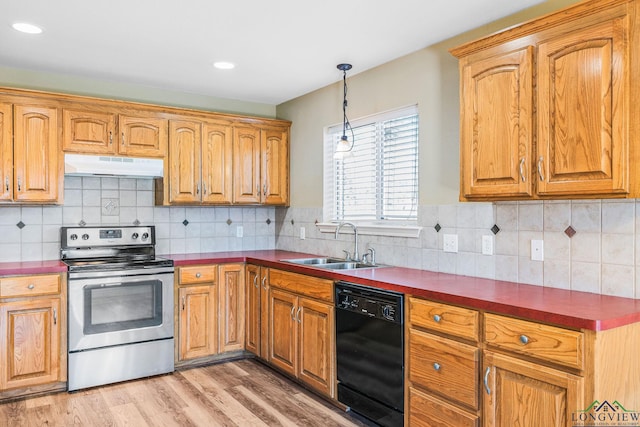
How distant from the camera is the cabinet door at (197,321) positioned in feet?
12.6

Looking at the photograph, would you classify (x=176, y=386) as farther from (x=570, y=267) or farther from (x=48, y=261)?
(x=570, y=267)

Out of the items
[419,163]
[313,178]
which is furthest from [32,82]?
[419,163]

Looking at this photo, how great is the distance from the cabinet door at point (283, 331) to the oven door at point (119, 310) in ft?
2.67

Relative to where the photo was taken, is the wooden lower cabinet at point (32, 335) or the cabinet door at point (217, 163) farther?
→ the cabinet door at point (217, 163)

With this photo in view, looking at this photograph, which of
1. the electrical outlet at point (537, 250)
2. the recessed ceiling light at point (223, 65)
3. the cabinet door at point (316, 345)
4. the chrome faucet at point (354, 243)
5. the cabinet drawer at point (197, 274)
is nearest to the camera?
the electrical outlet at point (537, 250)

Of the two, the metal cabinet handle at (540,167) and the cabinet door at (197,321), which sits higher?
the metal cabinet handle at (540,167)

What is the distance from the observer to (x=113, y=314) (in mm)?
3559

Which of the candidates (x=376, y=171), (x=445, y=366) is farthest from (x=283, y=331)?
(x=445, y=366)

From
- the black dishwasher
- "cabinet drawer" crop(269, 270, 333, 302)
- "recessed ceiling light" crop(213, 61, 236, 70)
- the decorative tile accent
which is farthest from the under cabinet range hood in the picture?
the decorative tile accent

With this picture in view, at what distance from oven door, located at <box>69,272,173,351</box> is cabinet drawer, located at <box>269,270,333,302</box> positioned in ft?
2.82

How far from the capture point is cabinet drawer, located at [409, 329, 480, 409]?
7.11 ft

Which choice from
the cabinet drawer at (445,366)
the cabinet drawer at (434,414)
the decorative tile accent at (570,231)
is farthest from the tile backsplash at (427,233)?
the cabinet drawer at (434,414)

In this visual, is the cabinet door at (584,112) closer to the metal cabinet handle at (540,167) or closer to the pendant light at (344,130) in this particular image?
the metal cabinet handle at (540,167)

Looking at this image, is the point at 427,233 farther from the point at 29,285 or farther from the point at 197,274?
the point at 29,285
